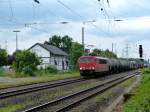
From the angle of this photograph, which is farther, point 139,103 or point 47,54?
point 47,54

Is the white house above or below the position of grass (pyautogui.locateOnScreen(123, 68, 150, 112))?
above


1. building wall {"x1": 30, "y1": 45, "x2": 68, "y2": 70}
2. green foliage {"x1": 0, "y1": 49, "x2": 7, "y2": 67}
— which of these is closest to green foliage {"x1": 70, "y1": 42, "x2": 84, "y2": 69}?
building wall {"x1": 30, "y1": 45, "x2": 68, "y2": 70}

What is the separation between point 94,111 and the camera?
19.5 meters

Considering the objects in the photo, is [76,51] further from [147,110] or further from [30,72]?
[147,110]

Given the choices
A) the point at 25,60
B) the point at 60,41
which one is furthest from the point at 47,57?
the point at 60,41

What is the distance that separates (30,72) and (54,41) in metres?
120

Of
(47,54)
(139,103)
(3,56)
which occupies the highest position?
(47,54)

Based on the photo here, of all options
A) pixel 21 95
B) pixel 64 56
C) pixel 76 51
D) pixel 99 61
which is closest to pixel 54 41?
pixel 64 56

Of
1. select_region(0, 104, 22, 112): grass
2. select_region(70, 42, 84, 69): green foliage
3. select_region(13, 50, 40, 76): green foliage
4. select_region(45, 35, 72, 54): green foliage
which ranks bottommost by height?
select_region(0, 104, 22, 112): grass

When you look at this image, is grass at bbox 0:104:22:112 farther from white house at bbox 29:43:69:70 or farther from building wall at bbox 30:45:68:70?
white house at bbox 29:43:69:70

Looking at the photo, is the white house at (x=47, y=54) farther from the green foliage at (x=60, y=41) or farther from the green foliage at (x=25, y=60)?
the green foliage at (x=60, y=41)

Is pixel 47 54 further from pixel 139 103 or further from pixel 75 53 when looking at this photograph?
pixel 139 103

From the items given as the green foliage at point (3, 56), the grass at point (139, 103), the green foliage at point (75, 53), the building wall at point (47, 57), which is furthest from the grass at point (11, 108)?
the green foliage at point (3, 56)

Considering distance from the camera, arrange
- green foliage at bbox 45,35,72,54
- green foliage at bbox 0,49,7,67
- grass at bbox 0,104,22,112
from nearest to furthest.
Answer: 1. grass at bbox 0,104,22,112
2. green foliage at bbox 0,49,7,67
3. green foliage at bbox 45,35,72,54
